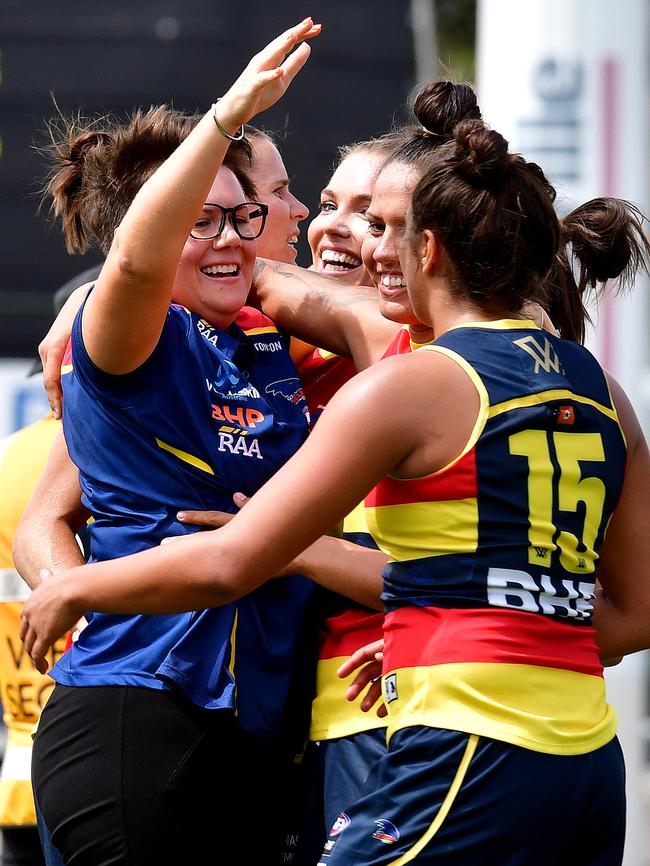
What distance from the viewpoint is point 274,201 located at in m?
2.96

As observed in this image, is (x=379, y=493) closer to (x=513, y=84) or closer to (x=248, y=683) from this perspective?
(x=248, y=683)

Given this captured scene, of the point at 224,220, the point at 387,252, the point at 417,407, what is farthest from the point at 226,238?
the point at 417,407

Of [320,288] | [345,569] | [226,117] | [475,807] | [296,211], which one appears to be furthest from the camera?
[296,211]

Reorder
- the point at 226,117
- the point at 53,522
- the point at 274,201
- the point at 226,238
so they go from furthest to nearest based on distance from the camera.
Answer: the point at 274,201 < the point at 53,522 < the point at 226,238 < the point at 226,117

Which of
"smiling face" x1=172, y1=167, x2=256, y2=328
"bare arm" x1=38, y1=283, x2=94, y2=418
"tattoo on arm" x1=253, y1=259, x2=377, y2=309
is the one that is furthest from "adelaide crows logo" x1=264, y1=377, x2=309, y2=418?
"bare arm" x1=38, y1=283, x2=94, y2=418

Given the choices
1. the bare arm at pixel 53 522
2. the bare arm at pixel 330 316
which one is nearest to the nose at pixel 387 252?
the bare arm at pixel 330 316

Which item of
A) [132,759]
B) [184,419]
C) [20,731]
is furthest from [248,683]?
[20,731]

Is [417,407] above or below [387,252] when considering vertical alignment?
below

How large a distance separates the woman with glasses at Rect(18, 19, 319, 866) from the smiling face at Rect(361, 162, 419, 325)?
235mm

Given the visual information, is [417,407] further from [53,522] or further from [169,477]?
[53,522]

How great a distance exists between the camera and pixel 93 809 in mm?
2205

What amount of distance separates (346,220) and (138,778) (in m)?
1.39

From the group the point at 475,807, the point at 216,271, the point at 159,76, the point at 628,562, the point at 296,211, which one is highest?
the point at 159,76

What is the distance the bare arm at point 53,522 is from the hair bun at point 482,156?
1.00 metres
